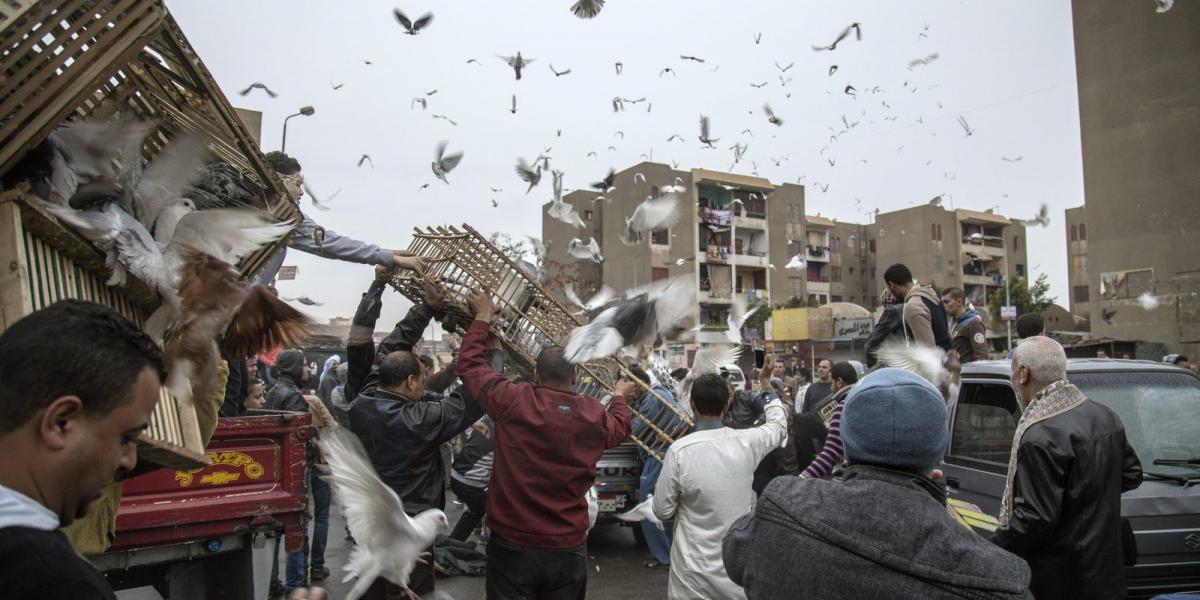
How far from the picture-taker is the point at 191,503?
12.5ft

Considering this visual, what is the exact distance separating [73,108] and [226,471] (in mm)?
2621

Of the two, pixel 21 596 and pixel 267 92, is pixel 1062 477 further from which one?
pixel 267 92

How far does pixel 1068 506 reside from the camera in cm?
329

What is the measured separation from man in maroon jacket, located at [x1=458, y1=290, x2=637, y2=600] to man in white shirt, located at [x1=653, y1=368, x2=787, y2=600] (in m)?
0.43

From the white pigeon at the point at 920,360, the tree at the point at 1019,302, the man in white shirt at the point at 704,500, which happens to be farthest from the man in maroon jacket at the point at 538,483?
the tree at the point at 1019,302

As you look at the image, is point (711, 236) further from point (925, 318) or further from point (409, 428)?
point (409, 428)

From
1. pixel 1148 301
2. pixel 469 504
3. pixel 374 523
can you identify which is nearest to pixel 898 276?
pixel 374 523

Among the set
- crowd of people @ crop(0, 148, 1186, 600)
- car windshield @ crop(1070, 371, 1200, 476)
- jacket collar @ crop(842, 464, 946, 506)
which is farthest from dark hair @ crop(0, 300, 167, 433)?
car windshield @ crop(1070, 371, 1200, 476)

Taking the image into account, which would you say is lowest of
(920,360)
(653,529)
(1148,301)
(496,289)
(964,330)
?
(653,529)

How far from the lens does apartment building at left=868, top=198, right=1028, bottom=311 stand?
2488 inches

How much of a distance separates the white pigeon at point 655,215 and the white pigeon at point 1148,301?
2487cm

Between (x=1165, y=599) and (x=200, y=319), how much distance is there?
3.65 meters

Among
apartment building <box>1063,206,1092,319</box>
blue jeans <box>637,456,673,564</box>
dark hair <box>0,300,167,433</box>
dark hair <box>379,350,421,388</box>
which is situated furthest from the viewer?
apartment building <box>1063,206,1092,319</box>

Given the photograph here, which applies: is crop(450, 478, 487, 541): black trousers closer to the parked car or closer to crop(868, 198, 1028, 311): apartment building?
the parked car
